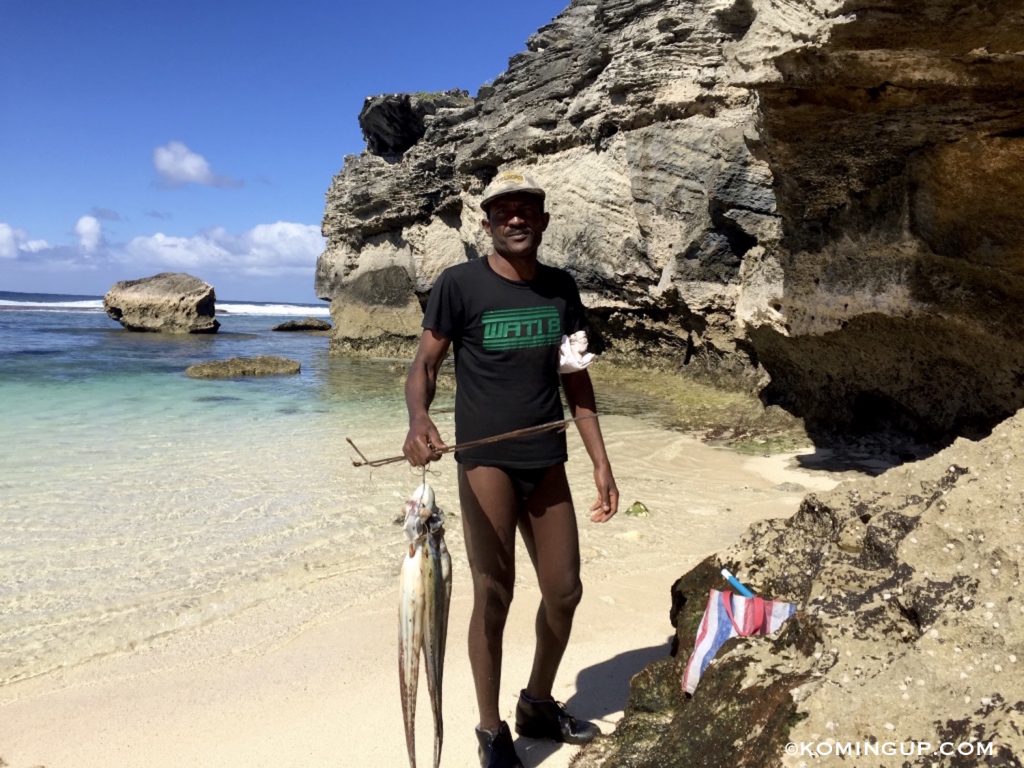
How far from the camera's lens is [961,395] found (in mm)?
6840

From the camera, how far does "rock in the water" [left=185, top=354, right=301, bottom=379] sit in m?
17.5

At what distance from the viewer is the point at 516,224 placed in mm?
2734

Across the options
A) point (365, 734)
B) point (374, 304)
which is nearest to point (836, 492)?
point (365, 734)

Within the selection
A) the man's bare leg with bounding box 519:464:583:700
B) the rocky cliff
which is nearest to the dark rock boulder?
the rocky cliff

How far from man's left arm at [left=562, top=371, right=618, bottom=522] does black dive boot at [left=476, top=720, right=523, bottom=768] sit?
892 mm

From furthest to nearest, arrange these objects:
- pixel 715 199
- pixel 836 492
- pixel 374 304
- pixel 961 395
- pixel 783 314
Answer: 1. pixel 374 304
2. pixel 715 199
3. pixel 783 314
4. pixel 961 395
5. pixel 836 492

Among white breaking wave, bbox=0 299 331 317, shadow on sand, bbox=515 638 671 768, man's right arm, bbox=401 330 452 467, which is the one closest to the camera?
man's right arm, bbox=401 330 452 467

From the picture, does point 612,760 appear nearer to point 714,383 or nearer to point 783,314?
point 783,314

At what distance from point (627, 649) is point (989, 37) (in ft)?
13.9

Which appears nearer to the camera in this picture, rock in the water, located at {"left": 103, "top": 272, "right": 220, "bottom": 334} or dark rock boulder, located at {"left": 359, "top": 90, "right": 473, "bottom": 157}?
dark rock boulder, located at {"left": 359, "top": 90, "right": 473, "bottom": 157}

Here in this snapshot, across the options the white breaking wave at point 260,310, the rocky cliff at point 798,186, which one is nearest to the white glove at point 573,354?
the rocky cliff at point 798,186

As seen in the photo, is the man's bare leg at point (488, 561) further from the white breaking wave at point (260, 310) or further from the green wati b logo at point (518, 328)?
the white breaking wave at point (260, 310)

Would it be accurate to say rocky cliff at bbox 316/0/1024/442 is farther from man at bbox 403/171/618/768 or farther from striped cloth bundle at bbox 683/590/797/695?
striped cloth bundle at bbox 683/590/797/695

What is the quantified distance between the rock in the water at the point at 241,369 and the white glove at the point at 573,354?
1610 cm
